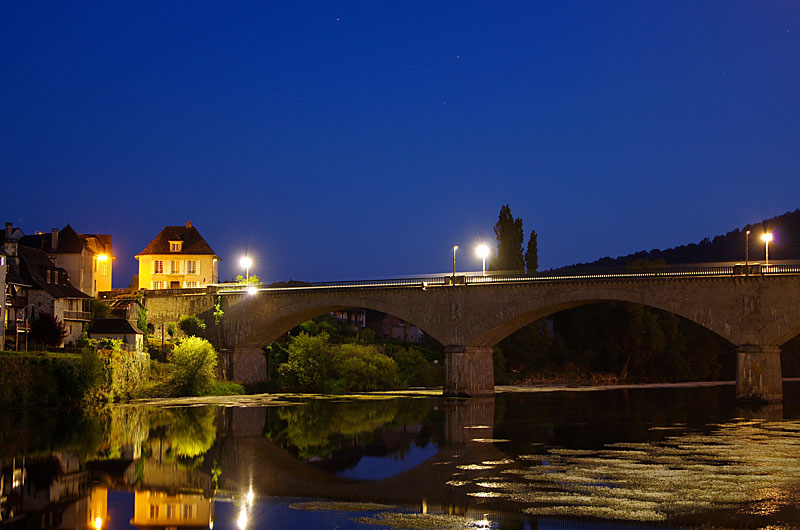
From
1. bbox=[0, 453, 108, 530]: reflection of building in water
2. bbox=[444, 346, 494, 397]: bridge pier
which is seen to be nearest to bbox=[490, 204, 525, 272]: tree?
bbox=[444, 346, 494, 397]: bridge pier

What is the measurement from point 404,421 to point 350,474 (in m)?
16.5

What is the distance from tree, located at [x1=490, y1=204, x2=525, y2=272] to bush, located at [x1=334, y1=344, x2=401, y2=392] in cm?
1784

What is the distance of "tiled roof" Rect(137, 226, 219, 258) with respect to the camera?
275ft

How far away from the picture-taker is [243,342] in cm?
6950

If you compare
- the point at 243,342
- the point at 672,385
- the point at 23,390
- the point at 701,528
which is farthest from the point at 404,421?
the point at 672,385

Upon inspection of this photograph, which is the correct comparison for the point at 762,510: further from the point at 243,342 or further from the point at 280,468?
the point at 243,342

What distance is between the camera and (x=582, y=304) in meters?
57.5

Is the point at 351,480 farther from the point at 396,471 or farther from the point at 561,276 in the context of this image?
the point at 561,276

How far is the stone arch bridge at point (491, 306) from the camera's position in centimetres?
5081

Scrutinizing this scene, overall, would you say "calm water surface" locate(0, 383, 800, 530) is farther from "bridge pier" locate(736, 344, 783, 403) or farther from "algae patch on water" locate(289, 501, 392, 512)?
"bridge pier" locate(736, 344, 783, 403)

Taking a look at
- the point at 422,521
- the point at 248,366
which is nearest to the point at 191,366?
the point at 248,366

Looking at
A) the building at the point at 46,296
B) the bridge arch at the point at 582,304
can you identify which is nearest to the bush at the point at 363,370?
the bridge arch at the point at 582,304

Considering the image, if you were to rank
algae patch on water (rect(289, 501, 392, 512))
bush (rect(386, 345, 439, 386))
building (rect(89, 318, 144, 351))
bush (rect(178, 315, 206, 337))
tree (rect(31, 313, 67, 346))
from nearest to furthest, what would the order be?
algae patch on water (rect(289, 501, 392, 512)) < tree (rect(31, 313, 67, 346)) < building (rect(89, 318, 144, 351)) < bush (rect(178, 315, 206, 337)) < bush (rect(386, 345, 439, 386))

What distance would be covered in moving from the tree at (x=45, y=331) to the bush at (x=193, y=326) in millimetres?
16776
